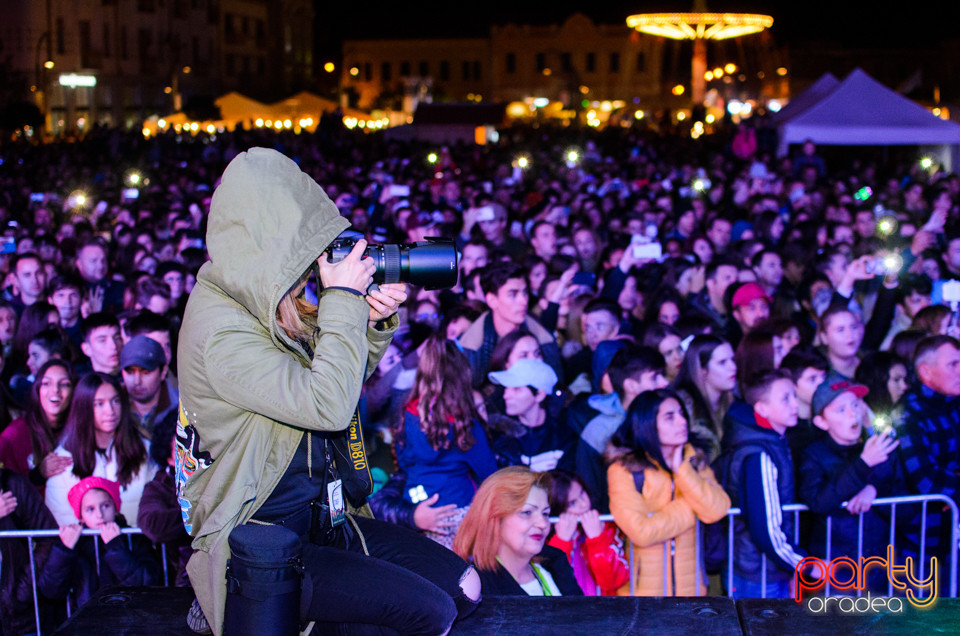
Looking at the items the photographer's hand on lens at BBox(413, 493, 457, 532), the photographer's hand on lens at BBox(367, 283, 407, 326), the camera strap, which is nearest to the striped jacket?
the photographer's hand on lens at BBox(413, 493, 457, 532)

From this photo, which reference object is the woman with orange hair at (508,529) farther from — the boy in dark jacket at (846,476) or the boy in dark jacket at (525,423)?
the boy in dark jacket at (846,476)

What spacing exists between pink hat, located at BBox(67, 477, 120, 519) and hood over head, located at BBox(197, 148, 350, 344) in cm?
232

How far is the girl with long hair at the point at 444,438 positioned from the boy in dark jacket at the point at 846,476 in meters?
1.40

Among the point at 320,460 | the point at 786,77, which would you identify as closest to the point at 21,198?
the point at 320,460

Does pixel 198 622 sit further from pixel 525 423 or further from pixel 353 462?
pixel 525 423

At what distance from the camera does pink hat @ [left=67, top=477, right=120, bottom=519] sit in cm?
430

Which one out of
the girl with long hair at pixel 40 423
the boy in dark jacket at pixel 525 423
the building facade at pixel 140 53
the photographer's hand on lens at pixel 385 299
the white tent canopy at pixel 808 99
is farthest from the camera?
the building facade at pixel 140 53

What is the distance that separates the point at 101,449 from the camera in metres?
4.58

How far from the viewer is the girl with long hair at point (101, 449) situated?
4.48 m

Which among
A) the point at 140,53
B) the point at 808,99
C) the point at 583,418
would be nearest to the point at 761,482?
the point at 583,418

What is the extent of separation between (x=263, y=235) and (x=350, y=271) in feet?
0.74

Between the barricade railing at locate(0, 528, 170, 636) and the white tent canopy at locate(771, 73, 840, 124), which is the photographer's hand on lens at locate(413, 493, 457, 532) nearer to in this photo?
the barricade railing at locate(0, 528, 170, 636)

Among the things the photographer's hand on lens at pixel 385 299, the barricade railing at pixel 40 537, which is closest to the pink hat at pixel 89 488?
the barricade railing at pixel 40 537

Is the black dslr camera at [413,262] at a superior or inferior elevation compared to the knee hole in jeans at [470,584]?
superior
